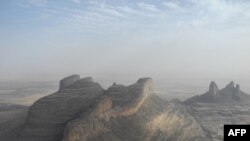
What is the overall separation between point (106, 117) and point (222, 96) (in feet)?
238

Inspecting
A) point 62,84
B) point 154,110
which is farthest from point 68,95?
point 62,84

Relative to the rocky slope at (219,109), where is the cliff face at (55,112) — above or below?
above

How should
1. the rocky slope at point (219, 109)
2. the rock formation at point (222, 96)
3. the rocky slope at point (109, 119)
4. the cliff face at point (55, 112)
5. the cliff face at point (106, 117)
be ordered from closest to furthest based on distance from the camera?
the cliff face at point (106, 117)
the rocky slope at point (109, 119)
the cliff face at point (55, 112)
the rocky slope at point (219, 109)
the rock formation at point (222, 96)

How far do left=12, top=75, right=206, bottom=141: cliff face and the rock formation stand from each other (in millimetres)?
40923

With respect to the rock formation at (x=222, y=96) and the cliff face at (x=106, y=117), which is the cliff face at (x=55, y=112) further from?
the rock formation at (x=222, y=96)

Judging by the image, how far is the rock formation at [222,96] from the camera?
144000 millimetres

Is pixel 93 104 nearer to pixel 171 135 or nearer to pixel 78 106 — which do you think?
pixel 78 106

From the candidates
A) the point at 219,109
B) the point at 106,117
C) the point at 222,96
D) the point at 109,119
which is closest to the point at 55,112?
the point at 106,117

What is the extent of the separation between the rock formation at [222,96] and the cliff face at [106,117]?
40923 millimetres

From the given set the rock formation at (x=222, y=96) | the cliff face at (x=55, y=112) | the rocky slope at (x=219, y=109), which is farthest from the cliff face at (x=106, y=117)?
the rock formation at (x=222, y=96)

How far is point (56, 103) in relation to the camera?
9544cm

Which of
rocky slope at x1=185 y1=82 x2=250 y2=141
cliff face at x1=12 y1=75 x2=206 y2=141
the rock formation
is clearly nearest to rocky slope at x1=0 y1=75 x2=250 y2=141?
cliff face at x1=12 y1=75 x2=206 y2=141

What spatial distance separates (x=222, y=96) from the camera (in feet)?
483

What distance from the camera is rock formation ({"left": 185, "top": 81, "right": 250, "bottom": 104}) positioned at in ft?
472
